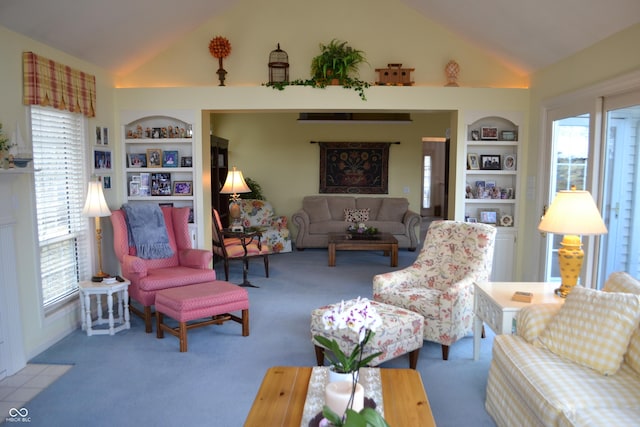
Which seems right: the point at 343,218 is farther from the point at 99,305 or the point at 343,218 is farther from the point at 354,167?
the point at 99,305

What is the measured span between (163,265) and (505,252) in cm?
377

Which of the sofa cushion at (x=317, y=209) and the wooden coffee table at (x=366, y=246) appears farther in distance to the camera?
the sofa cushion at (x=317, y=209)

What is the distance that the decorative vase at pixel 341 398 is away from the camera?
1.91 metres

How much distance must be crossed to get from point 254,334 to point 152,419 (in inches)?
56.5

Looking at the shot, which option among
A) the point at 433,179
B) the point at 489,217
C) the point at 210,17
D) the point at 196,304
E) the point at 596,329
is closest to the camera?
the point at 596,329

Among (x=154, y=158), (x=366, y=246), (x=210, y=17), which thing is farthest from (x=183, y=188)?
(x=366, y=246)

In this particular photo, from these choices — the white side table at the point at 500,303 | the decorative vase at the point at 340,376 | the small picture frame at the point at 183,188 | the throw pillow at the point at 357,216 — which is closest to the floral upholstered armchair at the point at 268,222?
the throw pillow at the point at 357,216

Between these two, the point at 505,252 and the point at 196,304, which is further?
the point at 505,252

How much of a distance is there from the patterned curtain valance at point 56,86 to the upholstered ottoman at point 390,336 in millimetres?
2797

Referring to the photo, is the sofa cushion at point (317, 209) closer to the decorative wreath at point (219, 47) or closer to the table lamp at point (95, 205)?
the decorative wreath at point (219, 47)

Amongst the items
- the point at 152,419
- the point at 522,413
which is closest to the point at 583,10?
the point at 522,413

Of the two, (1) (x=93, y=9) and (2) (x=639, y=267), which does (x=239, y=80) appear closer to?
(1) (x=93, y=9)

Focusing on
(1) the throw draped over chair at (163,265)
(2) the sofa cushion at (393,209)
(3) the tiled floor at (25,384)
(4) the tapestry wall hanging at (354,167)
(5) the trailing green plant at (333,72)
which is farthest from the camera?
(4) the tapestry wall hanging at (354,167)

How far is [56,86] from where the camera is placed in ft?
13.1
